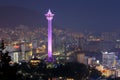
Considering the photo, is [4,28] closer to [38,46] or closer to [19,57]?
[38,46]

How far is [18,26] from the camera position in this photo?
38000mm

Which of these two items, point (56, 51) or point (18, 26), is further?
point (18, 26)

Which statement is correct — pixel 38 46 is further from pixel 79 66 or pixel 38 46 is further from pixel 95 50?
pixel 79 66

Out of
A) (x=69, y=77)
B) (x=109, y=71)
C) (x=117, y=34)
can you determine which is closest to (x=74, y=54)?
(x=109, y=71)

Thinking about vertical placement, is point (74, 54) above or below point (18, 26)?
below

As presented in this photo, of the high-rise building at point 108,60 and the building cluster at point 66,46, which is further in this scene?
the high-rise building at point 108,60

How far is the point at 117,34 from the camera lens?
A: 42.4 metres

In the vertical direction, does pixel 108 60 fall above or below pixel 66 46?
below

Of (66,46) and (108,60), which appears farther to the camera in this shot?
(66,46)

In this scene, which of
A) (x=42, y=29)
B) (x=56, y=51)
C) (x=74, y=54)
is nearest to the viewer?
(x=74, y=54)

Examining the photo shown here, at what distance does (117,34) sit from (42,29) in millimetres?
8874

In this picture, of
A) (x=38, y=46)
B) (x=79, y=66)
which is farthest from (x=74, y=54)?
(x=79, y=66)

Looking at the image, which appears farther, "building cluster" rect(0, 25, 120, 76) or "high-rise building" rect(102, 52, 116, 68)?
"high-rise building" rect(102, 52, 116, 68)

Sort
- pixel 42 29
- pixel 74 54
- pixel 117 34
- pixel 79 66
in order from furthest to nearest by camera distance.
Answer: pixel 117 34, pixel 42 29, pixel 74 54, pixel 79 66
